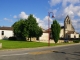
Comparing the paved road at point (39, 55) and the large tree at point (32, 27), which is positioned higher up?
the large tree at point (32, 27)

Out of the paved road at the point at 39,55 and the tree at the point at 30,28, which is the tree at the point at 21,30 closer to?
the tree at the point at 30,28

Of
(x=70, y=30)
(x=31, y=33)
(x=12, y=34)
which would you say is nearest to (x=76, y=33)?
(x=70, y=30)

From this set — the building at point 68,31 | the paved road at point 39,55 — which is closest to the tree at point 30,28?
the building at point 68,31

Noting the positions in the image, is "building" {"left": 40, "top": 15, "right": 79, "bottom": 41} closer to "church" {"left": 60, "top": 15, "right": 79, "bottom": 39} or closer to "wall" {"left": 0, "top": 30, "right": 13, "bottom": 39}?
"church" {"left": 60, "top": 15, "right": 79, "bottom": 39}

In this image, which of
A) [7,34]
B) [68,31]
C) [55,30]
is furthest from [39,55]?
[68,31]

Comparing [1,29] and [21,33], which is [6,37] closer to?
[1,29]

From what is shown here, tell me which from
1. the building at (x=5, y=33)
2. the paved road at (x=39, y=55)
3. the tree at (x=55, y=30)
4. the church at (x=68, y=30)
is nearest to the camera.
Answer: the paved road at (x=39, y=55)

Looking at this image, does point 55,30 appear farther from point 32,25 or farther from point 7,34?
point 7,34

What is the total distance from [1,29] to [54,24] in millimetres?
27969

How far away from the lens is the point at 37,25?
216 feet

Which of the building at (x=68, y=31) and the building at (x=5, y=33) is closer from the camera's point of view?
the building at (x=5, y=33)

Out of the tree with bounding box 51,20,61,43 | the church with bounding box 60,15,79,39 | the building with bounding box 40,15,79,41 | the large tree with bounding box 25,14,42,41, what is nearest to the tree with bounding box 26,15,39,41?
the large tree with bounding box 25,14,42,41

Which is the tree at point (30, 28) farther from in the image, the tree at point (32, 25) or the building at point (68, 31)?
the building at point (68, 31)

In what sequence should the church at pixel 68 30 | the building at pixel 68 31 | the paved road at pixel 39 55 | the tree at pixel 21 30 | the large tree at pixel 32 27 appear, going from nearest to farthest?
the paved road at pixel 39 55, the large tree at pixel 32 27, the tree at pixel 21 30, the building at pixel 68 31, the church at pixel 68 30
